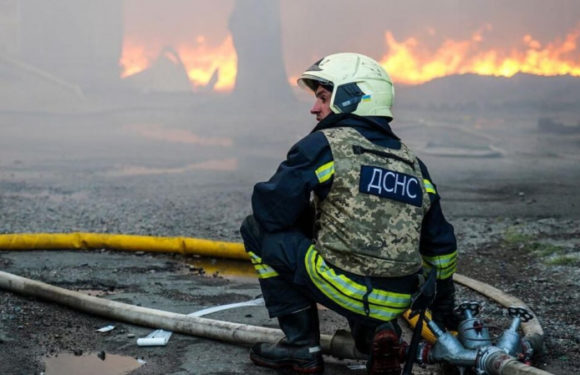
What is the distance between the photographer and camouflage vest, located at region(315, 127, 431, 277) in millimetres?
3139

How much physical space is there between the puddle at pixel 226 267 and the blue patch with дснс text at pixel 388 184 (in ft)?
8.19

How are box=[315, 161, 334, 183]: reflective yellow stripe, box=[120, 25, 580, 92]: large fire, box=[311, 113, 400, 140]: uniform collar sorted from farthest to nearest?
box=[120, 25, 580, 92]: large fire → box=[311, 113, 400, 140]: uniform collar → box=[315, 161, 334, 183]: reflective yellow stripe

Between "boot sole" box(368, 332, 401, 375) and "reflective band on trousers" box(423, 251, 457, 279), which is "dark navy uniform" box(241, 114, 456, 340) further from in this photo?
"boot sole" box(368, 332, 401, 375)

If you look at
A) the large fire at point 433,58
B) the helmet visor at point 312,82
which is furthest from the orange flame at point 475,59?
the helmet visor at point 312,82

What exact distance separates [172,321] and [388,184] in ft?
4.55

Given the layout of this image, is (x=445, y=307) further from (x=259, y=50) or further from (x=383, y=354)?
(x=259, y=50)

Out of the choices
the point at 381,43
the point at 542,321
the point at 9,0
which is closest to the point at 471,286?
the point at 542,321

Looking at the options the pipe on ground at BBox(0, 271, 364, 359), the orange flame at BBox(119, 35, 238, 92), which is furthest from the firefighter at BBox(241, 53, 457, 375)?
the orange flame at BBox(119, 35, 238, 92)

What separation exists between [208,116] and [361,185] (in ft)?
64.0

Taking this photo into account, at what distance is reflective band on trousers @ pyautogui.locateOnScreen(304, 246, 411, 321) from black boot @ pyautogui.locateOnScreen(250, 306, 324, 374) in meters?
0.25

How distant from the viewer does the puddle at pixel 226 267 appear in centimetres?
560

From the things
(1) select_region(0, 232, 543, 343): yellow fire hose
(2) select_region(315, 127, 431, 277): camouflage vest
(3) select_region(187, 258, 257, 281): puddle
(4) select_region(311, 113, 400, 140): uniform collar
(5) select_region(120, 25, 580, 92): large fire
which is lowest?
(3) select_region(187, 258, 257, 281): puddle

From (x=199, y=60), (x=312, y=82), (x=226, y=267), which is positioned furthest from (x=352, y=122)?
(x=199, y=60)

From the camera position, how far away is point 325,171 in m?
3.14
